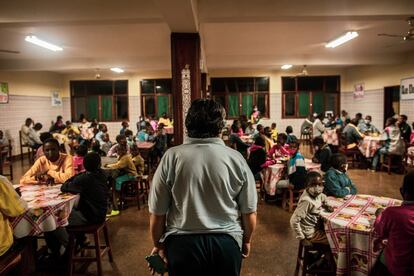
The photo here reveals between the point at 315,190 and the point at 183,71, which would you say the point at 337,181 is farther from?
the point at 183,71

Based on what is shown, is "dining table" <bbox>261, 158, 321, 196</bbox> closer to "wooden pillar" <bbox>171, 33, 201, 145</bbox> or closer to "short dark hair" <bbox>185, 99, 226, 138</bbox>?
"wooden pillar" <bbox>171, 33, 201, 145</bbox>

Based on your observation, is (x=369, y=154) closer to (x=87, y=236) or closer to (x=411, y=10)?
(x=411, y=10)

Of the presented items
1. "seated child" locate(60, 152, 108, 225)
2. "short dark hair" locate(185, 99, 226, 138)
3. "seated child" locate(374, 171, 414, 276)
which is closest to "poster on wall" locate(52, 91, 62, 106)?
"seated child" locate(60, 152, 108, 225)

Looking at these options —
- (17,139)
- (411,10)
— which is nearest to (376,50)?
(411,10)

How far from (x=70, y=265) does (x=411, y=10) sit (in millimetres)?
4871

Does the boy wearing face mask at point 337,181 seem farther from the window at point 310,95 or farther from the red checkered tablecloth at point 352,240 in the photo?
the window at point 310,95

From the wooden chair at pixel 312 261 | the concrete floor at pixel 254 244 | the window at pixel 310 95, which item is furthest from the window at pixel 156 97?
the wooden chair at pixel 312 261

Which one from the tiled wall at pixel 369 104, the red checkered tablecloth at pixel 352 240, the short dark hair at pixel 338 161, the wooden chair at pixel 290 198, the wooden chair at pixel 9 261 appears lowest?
the wooden chair at pixel 290 198

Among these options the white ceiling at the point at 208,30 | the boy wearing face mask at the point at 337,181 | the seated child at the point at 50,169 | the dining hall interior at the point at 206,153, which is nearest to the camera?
the dining hall interior at the point at 206,153

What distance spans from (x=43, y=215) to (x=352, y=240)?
7.94 ft

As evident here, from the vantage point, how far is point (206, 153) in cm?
152

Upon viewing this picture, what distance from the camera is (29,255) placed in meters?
2.88

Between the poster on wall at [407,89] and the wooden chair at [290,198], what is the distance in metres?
5.69

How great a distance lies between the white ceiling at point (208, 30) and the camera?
419 centimetres
